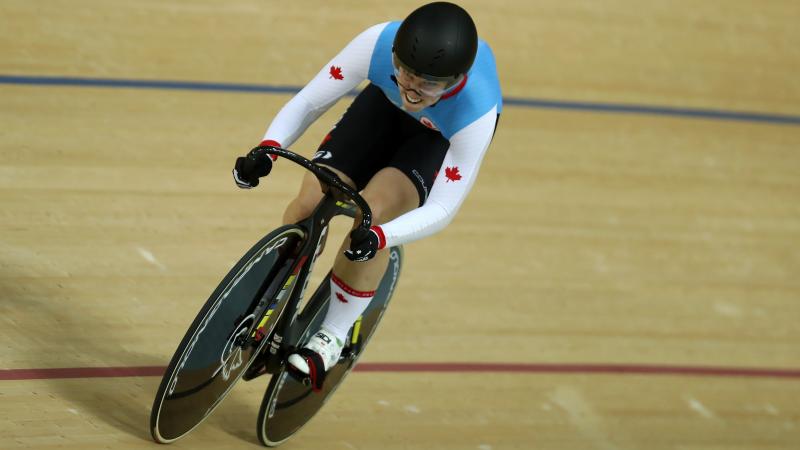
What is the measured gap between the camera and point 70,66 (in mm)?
4586

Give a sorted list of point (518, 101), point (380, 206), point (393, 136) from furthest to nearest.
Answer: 1. point (518, 101)
2. point (393, 136)
3. point (380, 206)

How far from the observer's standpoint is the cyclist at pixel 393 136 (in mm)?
2445

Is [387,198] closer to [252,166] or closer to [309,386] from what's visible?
[252,166]

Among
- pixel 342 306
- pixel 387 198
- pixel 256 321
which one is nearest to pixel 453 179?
pixel 387 198

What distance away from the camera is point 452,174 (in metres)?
2.65

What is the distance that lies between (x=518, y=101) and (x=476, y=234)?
1.14 m

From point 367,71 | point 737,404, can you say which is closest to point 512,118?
point 737,404

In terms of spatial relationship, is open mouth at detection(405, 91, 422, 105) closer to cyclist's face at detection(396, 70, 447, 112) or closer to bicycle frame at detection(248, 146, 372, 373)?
cyclist's face at detection(396, 70, 447, 112)

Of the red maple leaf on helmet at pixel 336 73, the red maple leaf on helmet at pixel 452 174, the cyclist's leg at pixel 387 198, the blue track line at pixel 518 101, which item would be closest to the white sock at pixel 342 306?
the cyclist's leg at pixel 387 198

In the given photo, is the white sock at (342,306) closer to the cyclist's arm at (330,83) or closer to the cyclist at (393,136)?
the cyclist at (393,136)

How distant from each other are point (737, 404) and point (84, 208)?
2.40 m

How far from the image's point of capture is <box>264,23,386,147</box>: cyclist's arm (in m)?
2.71

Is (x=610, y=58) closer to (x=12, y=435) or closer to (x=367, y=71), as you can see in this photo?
(x=367, y=71)

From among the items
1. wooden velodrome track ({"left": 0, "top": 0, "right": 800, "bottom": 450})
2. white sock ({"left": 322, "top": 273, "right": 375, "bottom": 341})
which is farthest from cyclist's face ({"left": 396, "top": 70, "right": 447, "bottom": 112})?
wooden velodrome track ({"left": 0, "top": 0, "right": 800, "bottom": 450})
